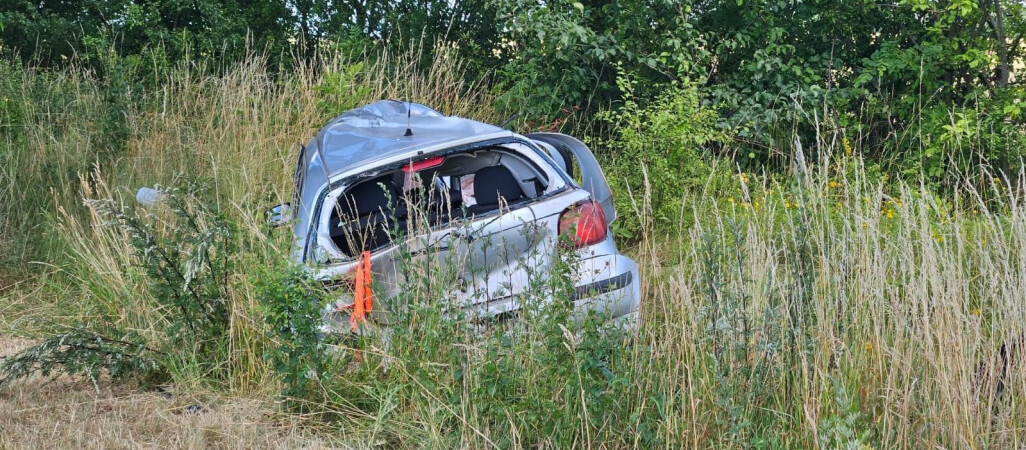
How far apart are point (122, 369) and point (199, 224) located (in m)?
0.91

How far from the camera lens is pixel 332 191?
5.10 metres

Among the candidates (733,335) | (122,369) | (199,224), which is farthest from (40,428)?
(733,335)

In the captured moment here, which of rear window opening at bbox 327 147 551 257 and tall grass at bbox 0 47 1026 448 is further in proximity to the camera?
rear window opening at bbox 327 147 551 257

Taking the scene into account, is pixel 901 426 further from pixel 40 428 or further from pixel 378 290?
pixel 40 428

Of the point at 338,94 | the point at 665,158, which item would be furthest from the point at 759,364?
the point at 338,94

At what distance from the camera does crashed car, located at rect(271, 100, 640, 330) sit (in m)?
4.46

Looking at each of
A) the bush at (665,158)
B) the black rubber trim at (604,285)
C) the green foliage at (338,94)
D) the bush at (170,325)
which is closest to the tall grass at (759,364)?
the bush at (170,325)

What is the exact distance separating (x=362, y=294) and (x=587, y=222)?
132 centimetres

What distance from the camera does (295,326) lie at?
4.28 m

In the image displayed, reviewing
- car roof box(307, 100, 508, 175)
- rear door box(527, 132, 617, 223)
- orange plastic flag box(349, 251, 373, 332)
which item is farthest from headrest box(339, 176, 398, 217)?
rear door box(527, 132, 617, 223)

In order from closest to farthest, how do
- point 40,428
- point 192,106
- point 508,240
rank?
1. point 40,428
2. point 508,240
3. point 192,106

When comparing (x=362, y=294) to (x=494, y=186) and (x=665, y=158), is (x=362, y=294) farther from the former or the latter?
(x=665, y=158)

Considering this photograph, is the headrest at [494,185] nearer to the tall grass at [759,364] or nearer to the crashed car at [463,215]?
the crashed car at [463,215]

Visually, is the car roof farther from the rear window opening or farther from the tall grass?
the tall grass
